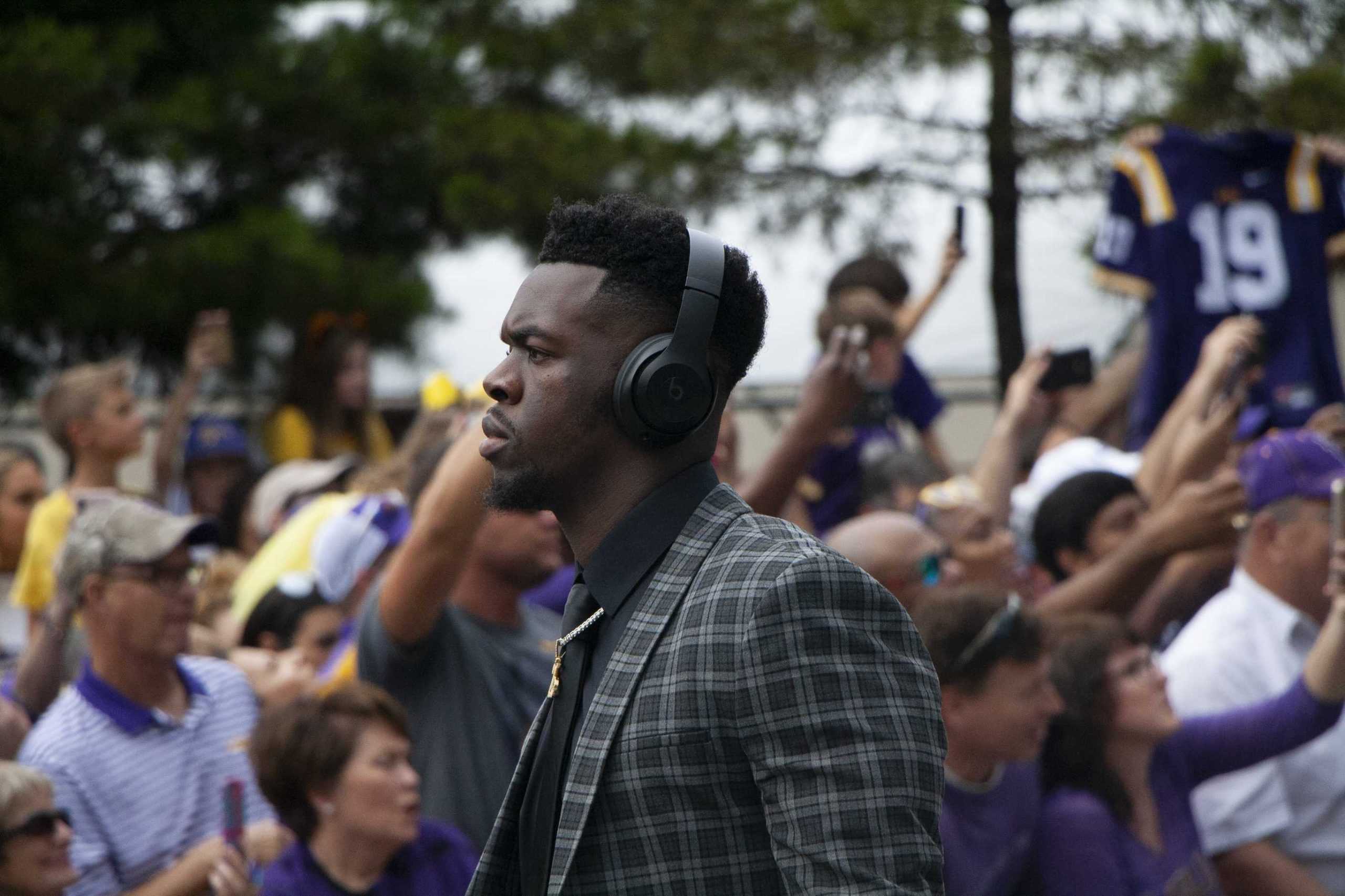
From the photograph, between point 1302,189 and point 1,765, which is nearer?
point 1,765

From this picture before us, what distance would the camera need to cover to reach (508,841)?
6.99 ft

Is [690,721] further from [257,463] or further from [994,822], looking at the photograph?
[257,463]

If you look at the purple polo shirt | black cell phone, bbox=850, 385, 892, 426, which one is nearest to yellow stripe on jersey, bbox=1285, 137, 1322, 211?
the purple polo shirt

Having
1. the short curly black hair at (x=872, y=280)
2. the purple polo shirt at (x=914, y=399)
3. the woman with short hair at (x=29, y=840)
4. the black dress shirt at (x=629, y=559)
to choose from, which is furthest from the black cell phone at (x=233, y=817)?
the purple polo shirt at (x=914, y=399)

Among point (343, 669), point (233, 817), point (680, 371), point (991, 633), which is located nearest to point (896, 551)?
point (991, 633)

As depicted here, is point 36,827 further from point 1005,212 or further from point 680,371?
point 1005,212

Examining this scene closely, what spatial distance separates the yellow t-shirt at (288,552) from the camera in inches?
224

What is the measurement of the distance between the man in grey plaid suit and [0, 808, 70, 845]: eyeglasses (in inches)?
73.0

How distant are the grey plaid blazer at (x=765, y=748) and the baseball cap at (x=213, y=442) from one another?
607 centimetres

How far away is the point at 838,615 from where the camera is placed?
188 cm

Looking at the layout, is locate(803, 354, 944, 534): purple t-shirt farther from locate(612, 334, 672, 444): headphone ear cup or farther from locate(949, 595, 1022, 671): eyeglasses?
locate(612, 334, 672, 444): headphone ear cup

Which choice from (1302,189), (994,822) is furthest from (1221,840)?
(1302,189)

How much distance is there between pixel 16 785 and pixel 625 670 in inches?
84.5

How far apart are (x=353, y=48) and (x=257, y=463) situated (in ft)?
13.8
